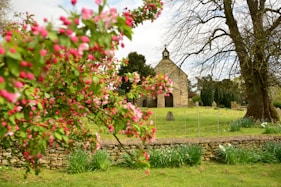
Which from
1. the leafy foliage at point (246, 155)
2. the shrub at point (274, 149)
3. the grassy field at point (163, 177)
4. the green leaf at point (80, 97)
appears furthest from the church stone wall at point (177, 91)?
the green leaf at point (80, 97)

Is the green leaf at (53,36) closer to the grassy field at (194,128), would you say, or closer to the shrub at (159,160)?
the grassy field at (194,128)

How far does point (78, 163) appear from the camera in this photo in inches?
283

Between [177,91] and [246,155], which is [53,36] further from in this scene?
[177,91]

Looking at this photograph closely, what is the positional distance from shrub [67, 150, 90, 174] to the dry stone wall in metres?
0.35

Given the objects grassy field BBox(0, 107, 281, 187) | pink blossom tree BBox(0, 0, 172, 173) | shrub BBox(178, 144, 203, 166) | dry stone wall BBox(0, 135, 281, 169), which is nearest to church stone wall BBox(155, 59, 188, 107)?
dry stone wall BBox(0, 135, 281, 169)

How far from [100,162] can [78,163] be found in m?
0.52

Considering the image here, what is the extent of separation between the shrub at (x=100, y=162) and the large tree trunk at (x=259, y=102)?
10.5m

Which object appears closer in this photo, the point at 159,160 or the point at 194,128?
the point at 159,160

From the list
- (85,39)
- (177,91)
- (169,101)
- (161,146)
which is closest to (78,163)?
(161,146)

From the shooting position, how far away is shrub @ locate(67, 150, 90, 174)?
7.14 metres

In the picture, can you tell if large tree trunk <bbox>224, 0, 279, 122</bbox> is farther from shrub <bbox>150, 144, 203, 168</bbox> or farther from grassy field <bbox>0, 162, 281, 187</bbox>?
grassy field <bbox>0, 162, 281, 187</bbox>

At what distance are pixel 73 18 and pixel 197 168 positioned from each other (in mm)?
6603

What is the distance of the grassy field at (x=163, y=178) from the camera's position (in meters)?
6.18

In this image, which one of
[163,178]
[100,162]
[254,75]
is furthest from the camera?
[254,75]
